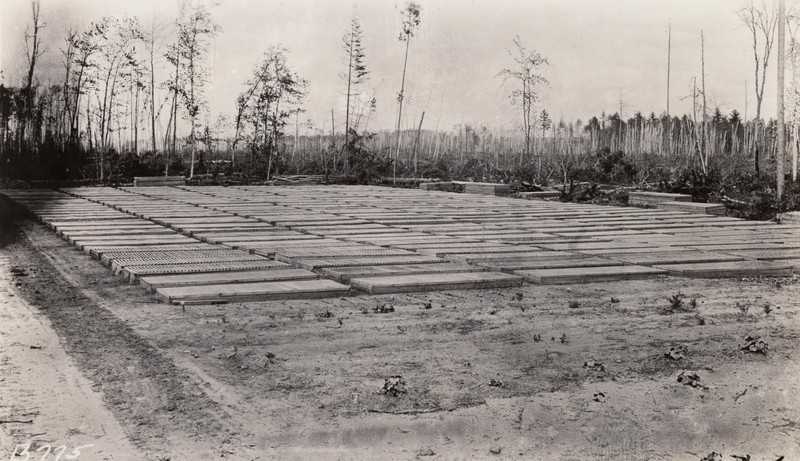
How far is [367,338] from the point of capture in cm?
307

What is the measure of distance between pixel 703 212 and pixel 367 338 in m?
7.71

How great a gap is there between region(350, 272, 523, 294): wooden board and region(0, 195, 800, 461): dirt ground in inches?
4.6

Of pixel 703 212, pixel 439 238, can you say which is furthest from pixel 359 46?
pixel 439 238

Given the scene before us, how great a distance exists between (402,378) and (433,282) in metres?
1.58

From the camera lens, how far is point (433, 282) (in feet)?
13.5

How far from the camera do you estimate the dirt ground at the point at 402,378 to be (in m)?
2.09

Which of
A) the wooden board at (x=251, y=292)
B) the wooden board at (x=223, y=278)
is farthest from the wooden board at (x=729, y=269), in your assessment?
the wooden board at (x=223, y=278)

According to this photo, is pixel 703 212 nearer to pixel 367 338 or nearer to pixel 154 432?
pixel 367 338

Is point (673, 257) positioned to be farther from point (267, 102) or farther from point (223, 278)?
point (267, 102)

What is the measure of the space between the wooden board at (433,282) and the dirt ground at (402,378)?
0.12 meters

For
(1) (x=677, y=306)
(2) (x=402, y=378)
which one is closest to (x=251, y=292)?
(2) (x=402, y=378)

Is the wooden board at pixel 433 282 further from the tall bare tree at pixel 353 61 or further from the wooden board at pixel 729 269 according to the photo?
the tall bare tree at pixel 353 61

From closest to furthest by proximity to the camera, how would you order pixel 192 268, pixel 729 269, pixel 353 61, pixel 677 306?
1. pixel 677 306
2. pixel 192 268
3. pixel 729 269
4. pixel 353 61

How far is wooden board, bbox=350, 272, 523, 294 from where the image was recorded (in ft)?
13.2
